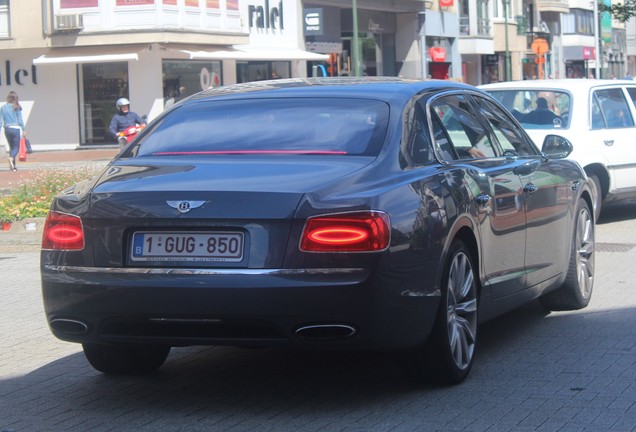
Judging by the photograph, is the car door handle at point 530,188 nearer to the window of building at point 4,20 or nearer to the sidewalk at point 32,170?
the sidewalk at point 32,170

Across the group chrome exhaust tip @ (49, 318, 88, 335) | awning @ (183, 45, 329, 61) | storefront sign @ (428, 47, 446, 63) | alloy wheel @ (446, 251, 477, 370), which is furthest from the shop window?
chrome exhaust tip @ (49, 318, 88, 335)

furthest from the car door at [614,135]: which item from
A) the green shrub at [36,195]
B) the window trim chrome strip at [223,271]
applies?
the window trim chrome strip at [223,271]

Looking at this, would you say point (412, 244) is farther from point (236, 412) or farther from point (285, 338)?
point (236, 412)

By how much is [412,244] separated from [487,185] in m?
1.21

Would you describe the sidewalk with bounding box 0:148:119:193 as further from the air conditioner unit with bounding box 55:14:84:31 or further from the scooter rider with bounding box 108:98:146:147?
the air conditioner unit with bounding box 55:14:84:31

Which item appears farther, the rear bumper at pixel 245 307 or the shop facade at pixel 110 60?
the shop facade at pixel 110 60

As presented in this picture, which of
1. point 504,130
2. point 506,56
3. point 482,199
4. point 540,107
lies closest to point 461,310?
point 482,199

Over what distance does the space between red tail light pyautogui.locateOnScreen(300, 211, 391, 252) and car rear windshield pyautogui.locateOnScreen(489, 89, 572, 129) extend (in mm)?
8516

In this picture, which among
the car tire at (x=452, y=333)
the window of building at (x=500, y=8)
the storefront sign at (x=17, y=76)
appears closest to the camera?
the car tire at (x=452, y=333)

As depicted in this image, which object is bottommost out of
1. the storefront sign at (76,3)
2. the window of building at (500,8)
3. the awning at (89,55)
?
the awning at (89,55)

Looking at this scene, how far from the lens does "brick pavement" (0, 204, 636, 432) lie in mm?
5312

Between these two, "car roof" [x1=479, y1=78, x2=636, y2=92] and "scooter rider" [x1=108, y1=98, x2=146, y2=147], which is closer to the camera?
"car roof" [x1=479, y1=78, x2=636, y2=92]

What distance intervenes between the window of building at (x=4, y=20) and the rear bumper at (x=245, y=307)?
34.8 meters

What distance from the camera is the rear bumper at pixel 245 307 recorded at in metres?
5.07
